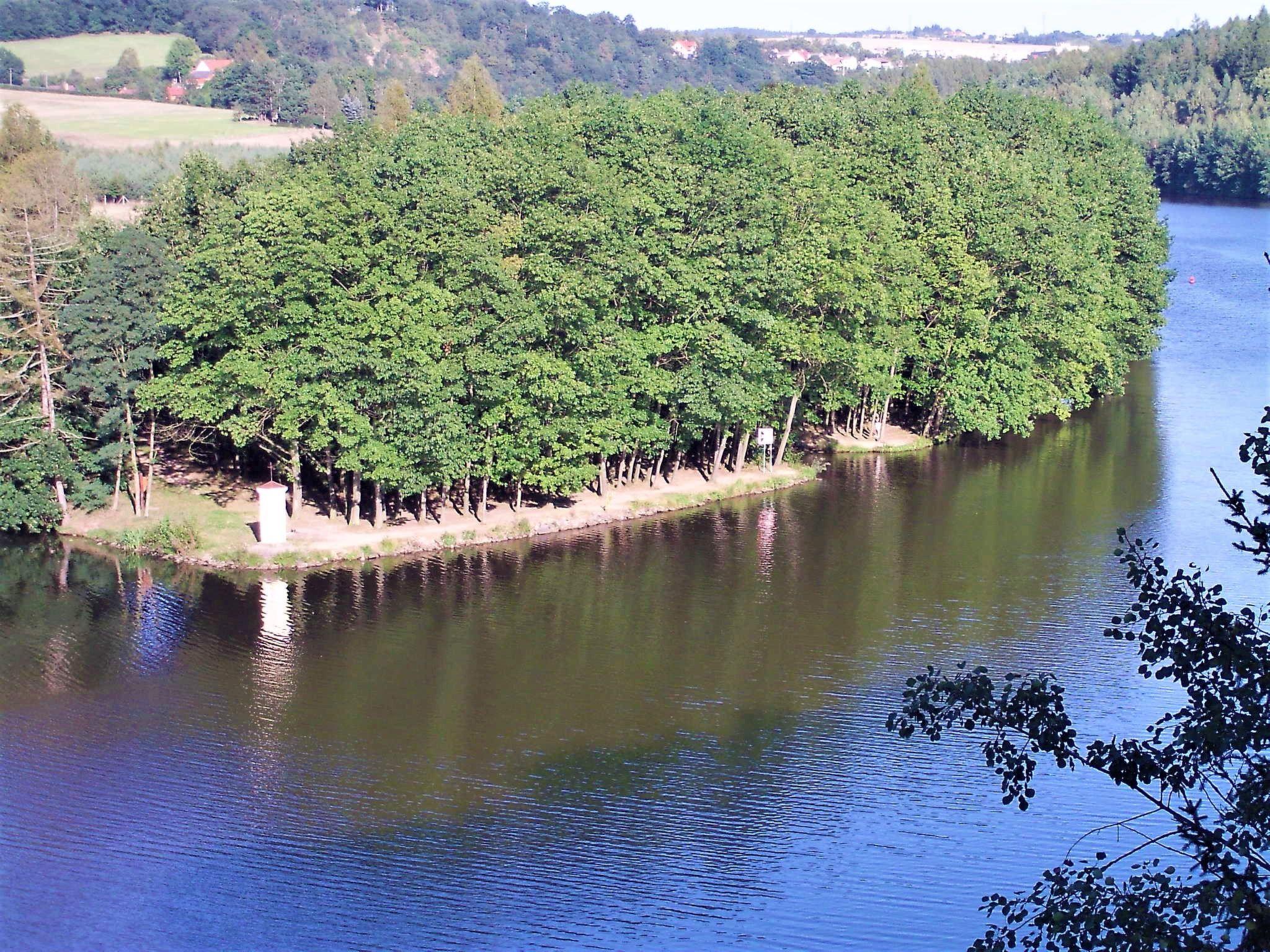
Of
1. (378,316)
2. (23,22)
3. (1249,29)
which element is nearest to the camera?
(378,316)

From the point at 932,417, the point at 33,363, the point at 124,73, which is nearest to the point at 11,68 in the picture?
the point at 124,73

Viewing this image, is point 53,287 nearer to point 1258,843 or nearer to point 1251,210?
point 1258,843

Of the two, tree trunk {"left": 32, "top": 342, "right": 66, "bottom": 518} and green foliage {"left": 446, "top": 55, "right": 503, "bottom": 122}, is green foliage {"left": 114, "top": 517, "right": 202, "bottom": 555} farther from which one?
green foliage {"left": 446, "top": 55, "right": 503, "bottom": 122}

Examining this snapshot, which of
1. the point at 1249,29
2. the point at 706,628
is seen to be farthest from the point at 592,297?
the point at 1249,29

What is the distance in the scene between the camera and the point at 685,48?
156750 mm

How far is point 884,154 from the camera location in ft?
152

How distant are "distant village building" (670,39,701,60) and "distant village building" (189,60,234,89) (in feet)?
A: 202

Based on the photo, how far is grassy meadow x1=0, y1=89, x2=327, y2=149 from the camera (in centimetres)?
7050

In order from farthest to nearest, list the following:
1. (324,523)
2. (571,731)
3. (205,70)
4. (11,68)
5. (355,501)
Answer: (205,70), (11,68), (324,523), (355,501), (571,731)

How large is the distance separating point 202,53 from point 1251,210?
239 feet

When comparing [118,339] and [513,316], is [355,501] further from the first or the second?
[118,339]

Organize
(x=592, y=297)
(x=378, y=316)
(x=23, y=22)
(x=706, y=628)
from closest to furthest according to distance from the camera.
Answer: (x=706, y=628), (x=378, y=316), (x=592, y=297), (x=23, y=22)

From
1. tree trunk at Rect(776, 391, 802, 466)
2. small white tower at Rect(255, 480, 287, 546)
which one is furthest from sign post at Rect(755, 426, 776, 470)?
small white tower at Rect(255, 480, 287, 546)

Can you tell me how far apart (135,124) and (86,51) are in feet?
54.6
